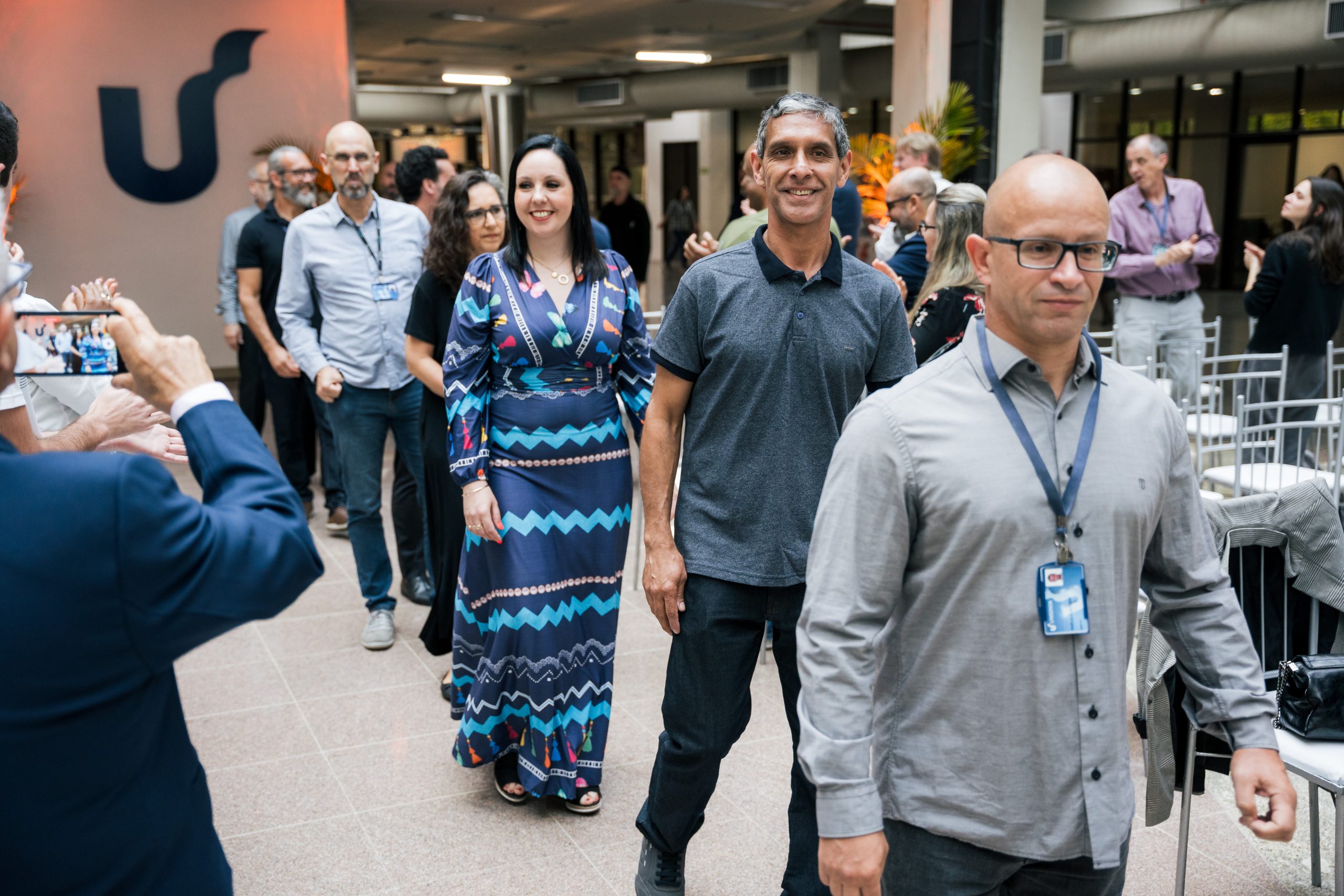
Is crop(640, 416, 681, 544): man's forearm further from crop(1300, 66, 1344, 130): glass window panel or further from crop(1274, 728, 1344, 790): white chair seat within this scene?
crop(1300, 66, 1344, 130): glass window panel

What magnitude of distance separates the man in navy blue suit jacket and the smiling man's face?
1.27 m

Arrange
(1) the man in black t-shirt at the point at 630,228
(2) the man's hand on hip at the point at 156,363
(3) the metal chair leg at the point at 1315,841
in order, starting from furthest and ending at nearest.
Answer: (1) the man in black t-shirt at the point at 630,228, (3) the metal chair leg at the point at 1315,841, (2) the man's hand on hip at the point at 156,363

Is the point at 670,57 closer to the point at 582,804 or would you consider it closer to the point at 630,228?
the point at 630,228

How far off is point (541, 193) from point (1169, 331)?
4594 mm

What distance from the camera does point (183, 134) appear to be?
824cm

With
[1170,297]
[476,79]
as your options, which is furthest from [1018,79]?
[476,79]

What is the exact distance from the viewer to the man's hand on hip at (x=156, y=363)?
4.12 feet

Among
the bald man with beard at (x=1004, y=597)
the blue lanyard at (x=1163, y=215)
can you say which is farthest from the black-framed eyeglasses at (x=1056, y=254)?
the blue lanyard at (x=1163, y=215)

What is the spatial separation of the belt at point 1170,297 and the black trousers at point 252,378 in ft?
16.2

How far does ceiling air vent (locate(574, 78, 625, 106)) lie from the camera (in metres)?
20.2

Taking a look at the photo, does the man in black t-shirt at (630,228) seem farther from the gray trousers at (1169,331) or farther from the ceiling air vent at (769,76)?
the ceiling air vent at (769,76)

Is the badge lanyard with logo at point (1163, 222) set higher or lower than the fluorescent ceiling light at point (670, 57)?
lower

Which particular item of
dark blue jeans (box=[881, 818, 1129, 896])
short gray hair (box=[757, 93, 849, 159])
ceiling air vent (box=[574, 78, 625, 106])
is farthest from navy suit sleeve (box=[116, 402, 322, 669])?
ceiling air vent (box=[574, 78, 625, 106])

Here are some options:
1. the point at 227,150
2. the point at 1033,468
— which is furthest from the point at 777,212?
the point at 227,150
